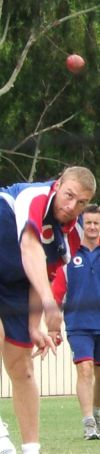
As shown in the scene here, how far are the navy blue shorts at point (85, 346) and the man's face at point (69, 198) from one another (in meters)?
2.62

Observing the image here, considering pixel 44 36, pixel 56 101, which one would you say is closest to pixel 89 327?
pixel 56 101

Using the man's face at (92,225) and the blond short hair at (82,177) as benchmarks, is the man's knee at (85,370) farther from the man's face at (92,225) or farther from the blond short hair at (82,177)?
the blond short hair at (82,177)

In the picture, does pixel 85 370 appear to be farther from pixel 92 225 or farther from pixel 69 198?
pixel 69 198

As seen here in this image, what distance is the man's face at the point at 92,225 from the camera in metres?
8.30

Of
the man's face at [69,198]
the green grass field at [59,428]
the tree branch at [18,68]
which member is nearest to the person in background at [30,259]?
the man's face at [69,198]

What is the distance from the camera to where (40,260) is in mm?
5500

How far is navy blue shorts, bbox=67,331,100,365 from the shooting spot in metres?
8.29

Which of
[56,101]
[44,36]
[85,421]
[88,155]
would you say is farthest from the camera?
[44,36]

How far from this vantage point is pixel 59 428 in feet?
29.7

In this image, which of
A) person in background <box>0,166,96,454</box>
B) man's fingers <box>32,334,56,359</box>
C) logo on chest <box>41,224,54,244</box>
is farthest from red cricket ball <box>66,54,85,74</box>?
man's fingers <box>32,334,56,359</box>

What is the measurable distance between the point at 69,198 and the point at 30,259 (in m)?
0.37

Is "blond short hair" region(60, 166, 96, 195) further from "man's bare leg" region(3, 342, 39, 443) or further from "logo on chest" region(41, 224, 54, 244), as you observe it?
"man's bare leg" region(3, 342, 39, 443)

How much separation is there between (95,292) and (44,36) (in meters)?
15.8

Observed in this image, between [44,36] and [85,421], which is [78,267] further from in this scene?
[44,36]
